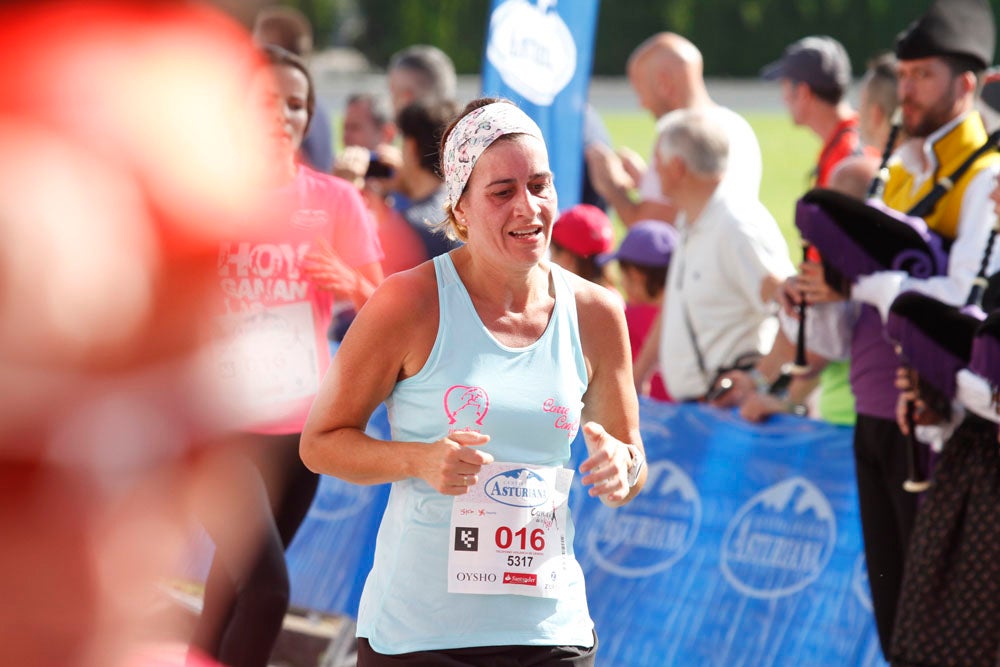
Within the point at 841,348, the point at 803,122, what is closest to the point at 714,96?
the point at 803,122

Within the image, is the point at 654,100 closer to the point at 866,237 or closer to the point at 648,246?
the point at 648,246

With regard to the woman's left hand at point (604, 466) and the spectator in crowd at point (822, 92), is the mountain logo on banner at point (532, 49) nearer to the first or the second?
the spectator in crowd at point (822, 92)

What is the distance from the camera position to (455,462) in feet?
8.14

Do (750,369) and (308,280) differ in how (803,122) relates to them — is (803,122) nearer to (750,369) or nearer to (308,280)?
(750,369)

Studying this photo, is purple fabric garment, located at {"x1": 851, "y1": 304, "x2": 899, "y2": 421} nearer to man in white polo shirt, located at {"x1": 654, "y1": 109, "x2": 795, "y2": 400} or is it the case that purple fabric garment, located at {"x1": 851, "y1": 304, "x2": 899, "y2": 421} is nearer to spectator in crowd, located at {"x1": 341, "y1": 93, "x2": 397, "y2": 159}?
man in white polo shirt, located at {"x1": 654, "y1": 109, "x2": 795, "y2": 400}

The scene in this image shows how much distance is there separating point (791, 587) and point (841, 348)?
0.84 metres

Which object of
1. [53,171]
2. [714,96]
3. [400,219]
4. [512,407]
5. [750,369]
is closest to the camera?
[53,171]

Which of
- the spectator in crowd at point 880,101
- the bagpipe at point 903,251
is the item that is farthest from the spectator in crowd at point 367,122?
the bagpipe at point 903,251

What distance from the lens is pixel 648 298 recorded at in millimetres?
5930

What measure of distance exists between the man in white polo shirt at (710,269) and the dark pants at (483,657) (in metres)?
2.69

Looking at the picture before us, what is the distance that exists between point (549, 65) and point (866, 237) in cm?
194

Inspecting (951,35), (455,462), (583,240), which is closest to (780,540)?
(583,240)

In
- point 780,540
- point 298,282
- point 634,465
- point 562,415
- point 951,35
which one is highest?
point 951,35

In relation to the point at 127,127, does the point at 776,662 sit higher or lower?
lower
